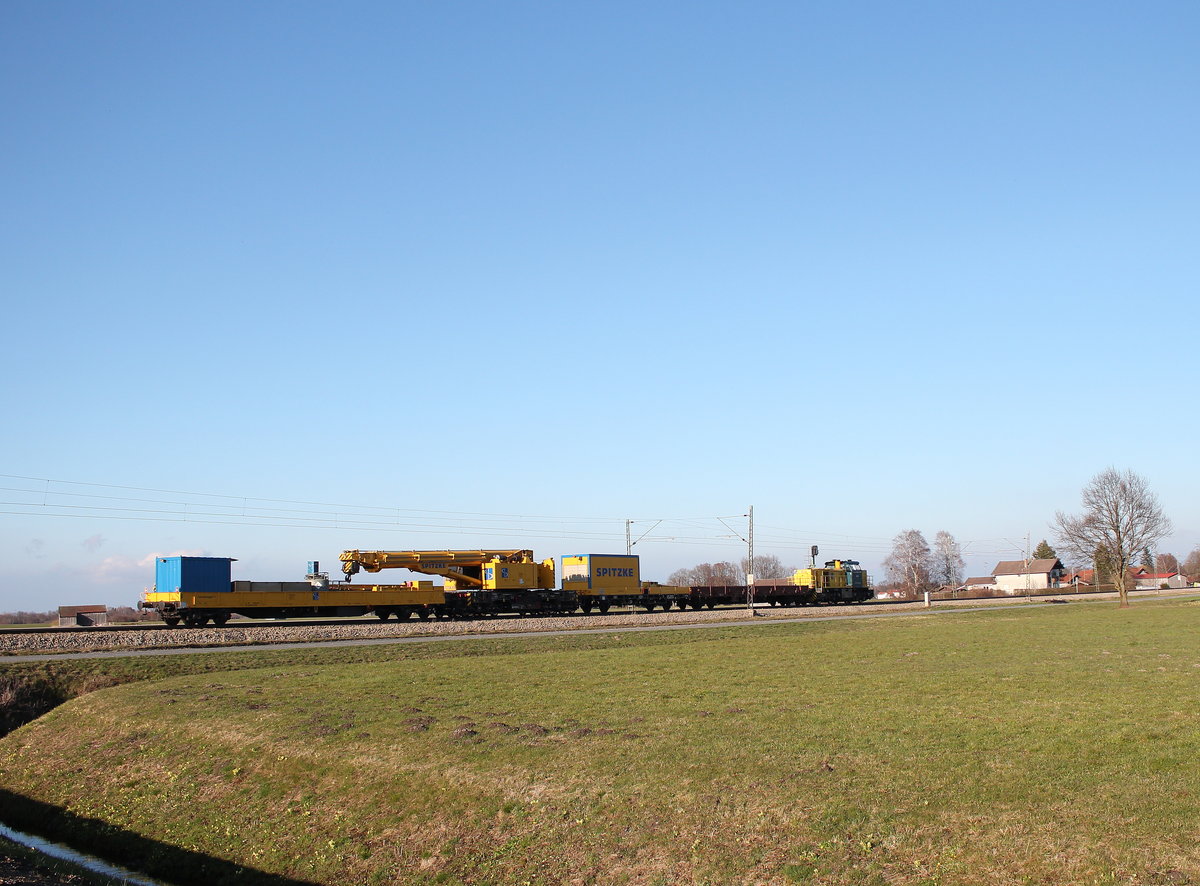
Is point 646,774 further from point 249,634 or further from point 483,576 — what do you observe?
point 483,576

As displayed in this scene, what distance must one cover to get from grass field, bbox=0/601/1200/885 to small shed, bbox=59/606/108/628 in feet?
118

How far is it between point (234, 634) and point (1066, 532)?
73.2m

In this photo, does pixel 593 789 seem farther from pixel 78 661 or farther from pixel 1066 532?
pixel 1066 532

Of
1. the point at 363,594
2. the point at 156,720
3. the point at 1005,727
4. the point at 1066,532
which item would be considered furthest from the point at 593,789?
the point at 1066,532

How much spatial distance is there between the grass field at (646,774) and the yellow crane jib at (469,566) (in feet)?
108

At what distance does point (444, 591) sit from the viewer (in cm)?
6003

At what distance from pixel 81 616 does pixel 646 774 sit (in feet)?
180

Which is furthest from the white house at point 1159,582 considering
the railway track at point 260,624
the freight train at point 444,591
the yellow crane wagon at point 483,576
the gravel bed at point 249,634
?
the gravel bed at point 249,634

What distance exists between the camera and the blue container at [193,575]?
49.7 metres

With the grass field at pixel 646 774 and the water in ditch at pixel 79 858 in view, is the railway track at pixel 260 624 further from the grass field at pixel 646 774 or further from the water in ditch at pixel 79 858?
the water in ditch at pixel 79 858

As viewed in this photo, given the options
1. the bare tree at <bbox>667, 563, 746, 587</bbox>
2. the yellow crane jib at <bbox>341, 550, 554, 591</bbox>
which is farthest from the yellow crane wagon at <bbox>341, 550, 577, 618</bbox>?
the bare tree at <bbox>667, 563, 746, 587</bbox>

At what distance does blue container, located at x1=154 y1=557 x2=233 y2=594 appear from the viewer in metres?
49.7

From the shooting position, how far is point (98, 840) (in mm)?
16797

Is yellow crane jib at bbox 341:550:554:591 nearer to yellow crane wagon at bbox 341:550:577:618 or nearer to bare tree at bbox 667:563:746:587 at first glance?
yellow crane wagon at bbox 341:550:577:618
